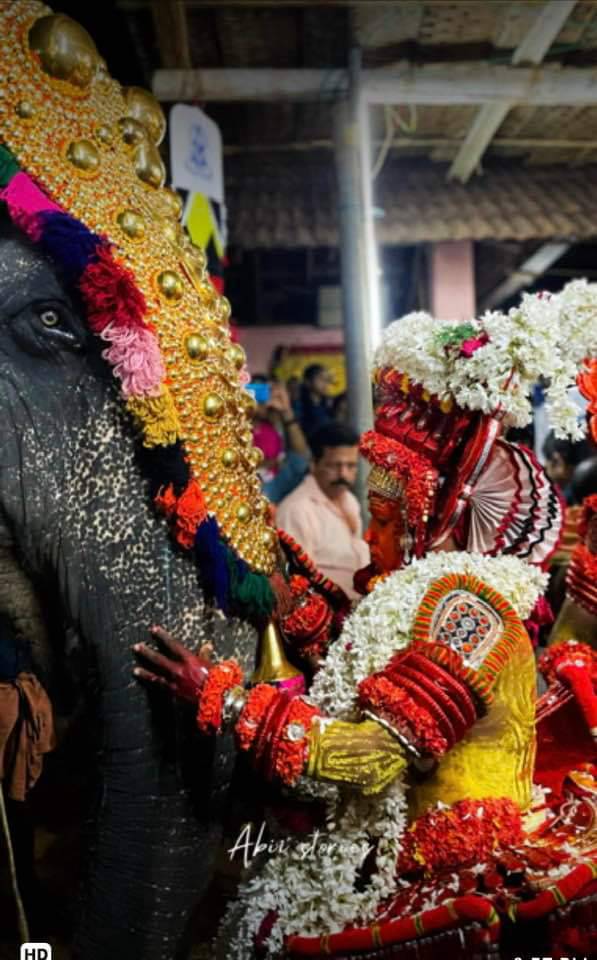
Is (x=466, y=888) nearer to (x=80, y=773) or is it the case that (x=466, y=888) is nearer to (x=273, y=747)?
(x=273, y=747)

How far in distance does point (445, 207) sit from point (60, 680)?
→ 4.15 meters

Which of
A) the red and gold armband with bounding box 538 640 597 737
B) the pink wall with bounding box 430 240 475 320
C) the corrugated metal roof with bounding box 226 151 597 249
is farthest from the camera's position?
the pink wall with bounding box 430 240 475 320

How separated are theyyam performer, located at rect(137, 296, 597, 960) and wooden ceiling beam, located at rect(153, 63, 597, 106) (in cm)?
227

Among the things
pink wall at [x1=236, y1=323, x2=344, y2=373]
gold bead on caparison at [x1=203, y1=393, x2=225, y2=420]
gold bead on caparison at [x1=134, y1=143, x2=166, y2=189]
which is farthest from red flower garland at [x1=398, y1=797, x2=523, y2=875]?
pink wall at [x1=236, y1=323, x2=344, y2=373]

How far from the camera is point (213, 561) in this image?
1.56 metres

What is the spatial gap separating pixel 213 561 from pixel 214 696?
Result: 0.79 ft

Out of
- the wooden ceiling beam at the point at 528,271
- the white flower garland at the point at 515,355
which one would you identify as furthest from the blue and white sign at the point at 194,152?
the wooden ceiling beam at the point at 528,271

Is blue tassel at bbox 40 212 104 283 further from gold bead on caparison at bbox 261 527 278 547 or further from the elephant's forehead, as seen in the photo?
gold bead on caparison at bbox 261 527 278 547

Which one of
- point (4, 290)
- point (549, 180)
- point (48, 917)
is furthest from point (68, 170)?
point (549, 180)

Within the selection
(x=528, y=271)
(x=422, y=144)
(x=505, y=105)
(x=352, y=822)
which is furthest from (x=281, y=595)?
(x=528, y=271)

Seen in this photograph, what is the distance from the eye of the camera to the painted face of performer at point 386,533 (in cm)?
179

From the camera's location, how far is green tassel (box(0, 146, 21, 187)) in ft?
4.61

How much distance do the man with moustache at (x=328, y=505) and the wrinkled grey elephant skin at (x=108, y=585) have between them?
148 cm

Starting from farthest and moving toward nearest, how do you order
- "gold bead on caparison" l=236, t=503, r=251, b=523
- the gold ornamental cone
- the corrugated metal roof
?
the corrugated metal roof < the gold ornamental cone < "gold bead on caparison" l=236, t=503, r=251, b=523
